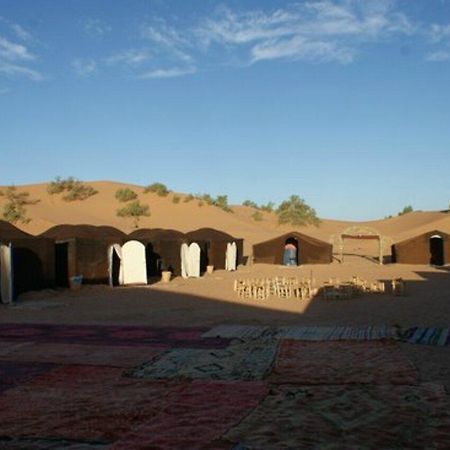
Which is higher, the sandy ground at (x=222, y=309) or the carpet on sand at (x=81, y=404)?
the sandy ground at (x=222, y=309)

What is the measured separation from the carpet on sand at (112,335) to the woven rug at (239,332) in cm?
24

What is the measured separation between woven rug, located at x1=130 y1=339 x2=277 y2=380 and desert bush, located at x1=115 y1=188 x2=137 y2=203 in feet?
216

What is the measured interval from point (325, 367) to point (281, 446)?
342 centimetres

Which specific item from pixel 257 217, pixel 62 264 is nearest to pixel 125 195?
pixel 257 217

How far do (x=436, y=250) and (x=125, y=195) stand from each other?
45605mm

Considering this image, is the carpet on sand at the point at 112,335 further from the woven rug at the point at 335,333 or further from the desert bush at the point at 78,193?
the desert bush at the point at 78,193

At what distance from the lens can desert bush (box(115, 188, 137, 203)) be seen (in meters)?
74.8

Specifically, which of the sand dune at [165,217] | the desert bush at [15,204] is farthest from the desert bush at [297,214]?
the desert bush at [15,204]

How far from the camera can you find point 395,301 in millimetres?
17531

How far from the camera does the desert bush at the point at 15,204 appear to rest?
50.9m

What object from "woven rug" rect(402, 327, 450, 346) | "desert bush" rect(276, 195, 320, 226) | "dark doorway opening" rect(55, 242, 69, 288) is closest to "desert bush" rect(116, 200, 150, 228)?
"desert bush" rect(276, 195, 320, 226)

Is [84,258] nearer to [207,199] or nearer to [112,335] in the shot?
[112,335]

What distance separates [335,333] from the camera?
11.8m

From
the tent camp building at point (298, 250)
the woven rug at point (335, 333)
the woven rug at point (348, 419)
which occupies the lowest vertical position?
the woven rug at point (348, 419)
